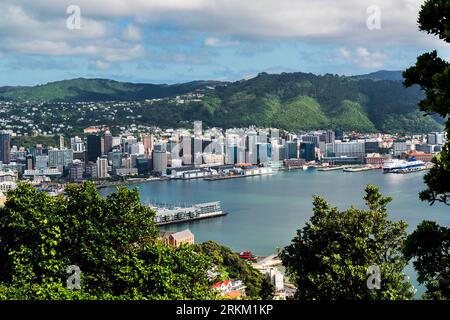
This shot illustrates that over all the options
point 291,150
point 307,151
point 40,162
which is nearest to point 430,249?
point 40,162

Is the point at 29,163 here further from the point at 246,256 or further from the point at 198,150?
the point at 246,256

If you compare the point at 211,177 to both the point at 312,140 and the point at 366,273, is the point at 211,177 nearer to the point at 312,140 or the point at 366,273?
the point at 312,140

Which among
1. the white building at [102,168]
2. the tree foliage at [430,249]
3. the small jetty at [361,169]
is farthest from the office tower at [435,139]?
the tree foliage at [430,249]

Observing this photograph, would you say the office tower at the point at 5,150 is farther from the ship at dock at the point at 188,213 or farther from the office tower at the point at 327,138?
the office tower at the point at 327,138

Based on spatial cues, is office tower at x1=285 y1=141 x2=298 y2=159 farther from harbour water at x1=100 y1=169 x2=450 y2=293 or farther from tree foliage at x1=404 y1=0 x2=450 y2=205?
tree foliage at x1=404 y1=0 x2=450 y2=205

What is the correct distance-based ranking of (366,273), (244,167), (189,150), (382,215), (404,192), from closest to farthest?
(366,273) < (382,215) < (404,192) < (244,167) < (189,150)

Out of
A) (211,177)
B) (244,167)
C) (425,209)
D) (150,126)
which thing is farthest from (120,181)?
(150,126)
